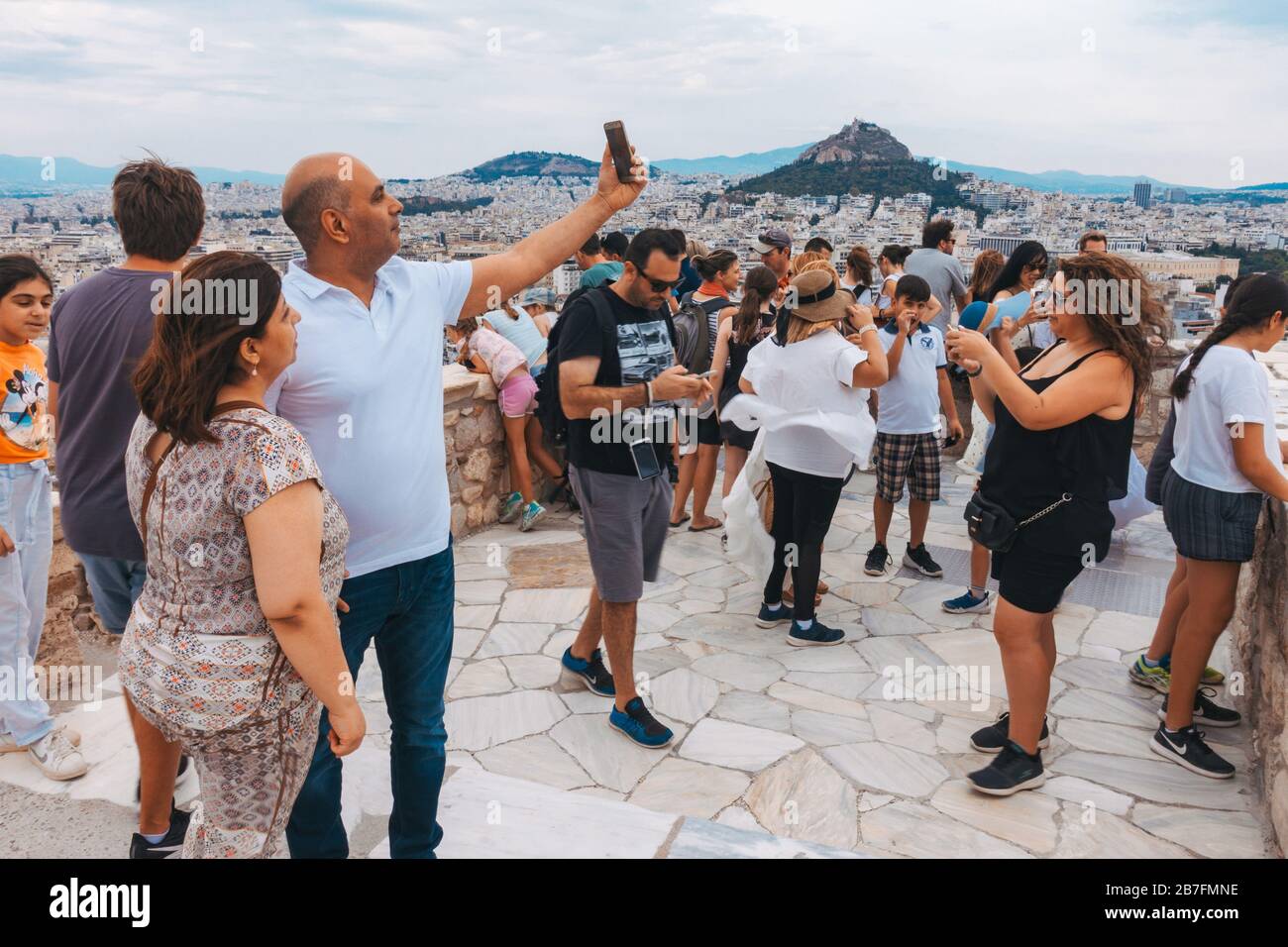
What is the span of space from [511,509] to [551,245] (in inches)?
154

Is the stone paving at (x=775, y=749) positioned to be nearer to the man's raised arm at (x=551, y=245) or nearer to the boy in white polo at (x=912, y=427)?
the boy in white polo at (x=912, y=427)

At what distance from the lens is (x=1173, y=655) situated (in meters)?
3.33

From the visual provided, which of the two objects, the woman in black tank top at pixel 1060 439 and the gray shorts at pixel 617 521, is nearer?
the woman in black tank top at pixel 1060 439

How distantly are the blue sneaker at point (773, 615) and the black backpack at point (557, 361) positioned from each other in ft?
5.70

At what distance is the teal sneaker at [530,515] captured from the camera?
607 centimetres

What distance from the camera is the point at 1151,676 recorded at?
12.6ft

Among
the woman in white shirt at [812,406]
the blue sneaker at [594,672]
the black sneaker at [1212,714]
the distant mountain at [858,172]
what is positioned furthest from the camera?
the distant mountain at [858,172]

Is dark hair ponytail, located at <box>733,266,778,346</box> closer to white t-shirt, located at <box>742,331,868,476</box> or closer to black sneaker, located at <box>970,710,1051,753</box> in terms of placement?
white t-shirt, located at <box>742,331,868,476</box>

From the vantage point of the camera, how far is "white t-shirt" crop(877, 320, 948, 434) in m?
4.91

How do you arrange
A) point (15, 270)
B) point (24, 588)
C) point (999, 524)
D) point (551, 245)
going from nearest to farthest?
point (551, 245)
point (15, 270)
point (999, 524)
point (24, 588)

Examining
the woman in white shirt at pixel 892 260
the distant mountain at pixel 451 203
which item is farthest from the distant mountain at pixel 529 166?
the woman in white shirt at pixel 892 260

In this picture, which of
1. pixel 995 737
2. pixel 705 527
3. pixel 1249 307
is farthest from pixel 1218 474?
pixel 705 527

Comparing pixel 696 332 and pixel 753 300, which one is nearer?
pixel 753 300

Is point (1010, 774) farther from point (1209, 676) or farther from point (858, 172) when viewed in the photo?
point (858, 172)
